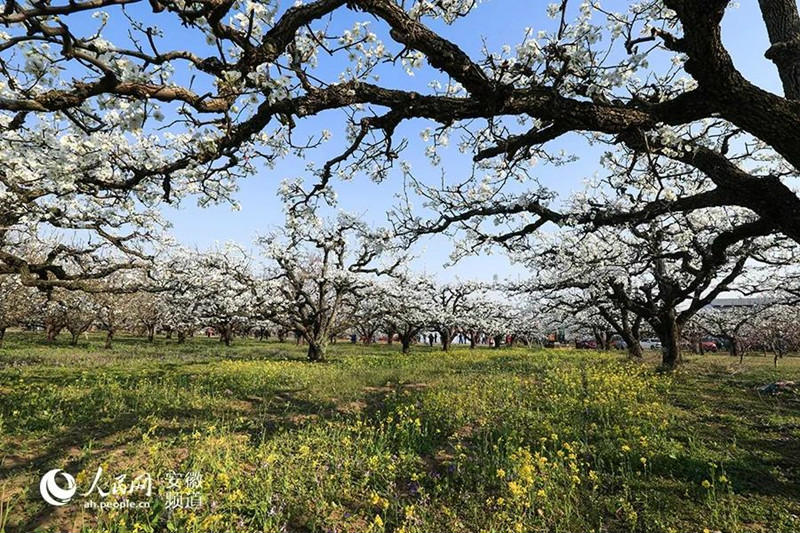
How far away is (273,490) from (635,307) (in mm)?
15602

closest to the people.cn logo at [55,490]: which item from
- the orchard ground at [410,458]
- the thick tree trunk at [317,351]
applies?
the orchard ground at [410,458]

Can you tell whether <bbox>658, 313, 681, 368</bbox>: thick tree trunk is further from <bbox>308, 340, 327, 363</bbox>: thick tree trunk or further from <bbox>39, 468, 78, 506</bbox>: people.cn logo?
<bbox>39, 468, 78, 506</bbox>: people.cn logo

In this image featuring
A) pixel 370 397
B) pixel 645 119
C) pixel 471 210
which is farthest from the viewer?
pixel 370 397

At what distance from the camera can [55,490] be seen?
4.66m

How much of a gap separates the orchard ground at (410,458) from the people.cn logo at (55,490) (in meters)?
0.11

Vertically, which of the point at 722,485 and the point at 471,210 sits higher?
the point at 471,210

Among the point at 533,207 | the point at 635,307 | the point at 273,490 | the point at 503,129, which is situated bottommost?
the point at 273,490

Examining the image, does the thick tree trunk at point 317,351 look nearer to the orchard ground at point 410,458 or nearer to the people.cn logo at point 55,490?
the orchard ground at point 410,458

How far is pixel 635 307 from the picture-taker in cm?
1597

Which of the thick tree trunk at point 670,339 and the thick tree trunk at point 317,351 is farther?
the thick tree trunk at point 317,351

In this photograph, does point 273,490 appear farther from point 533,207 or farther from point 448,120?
point 533,207

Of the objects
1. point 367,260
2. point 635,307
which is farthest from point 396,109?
point 367,260

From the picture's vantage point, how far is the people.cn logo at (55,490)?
4.49m

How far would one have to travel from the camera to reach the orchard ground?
14.4 feet
